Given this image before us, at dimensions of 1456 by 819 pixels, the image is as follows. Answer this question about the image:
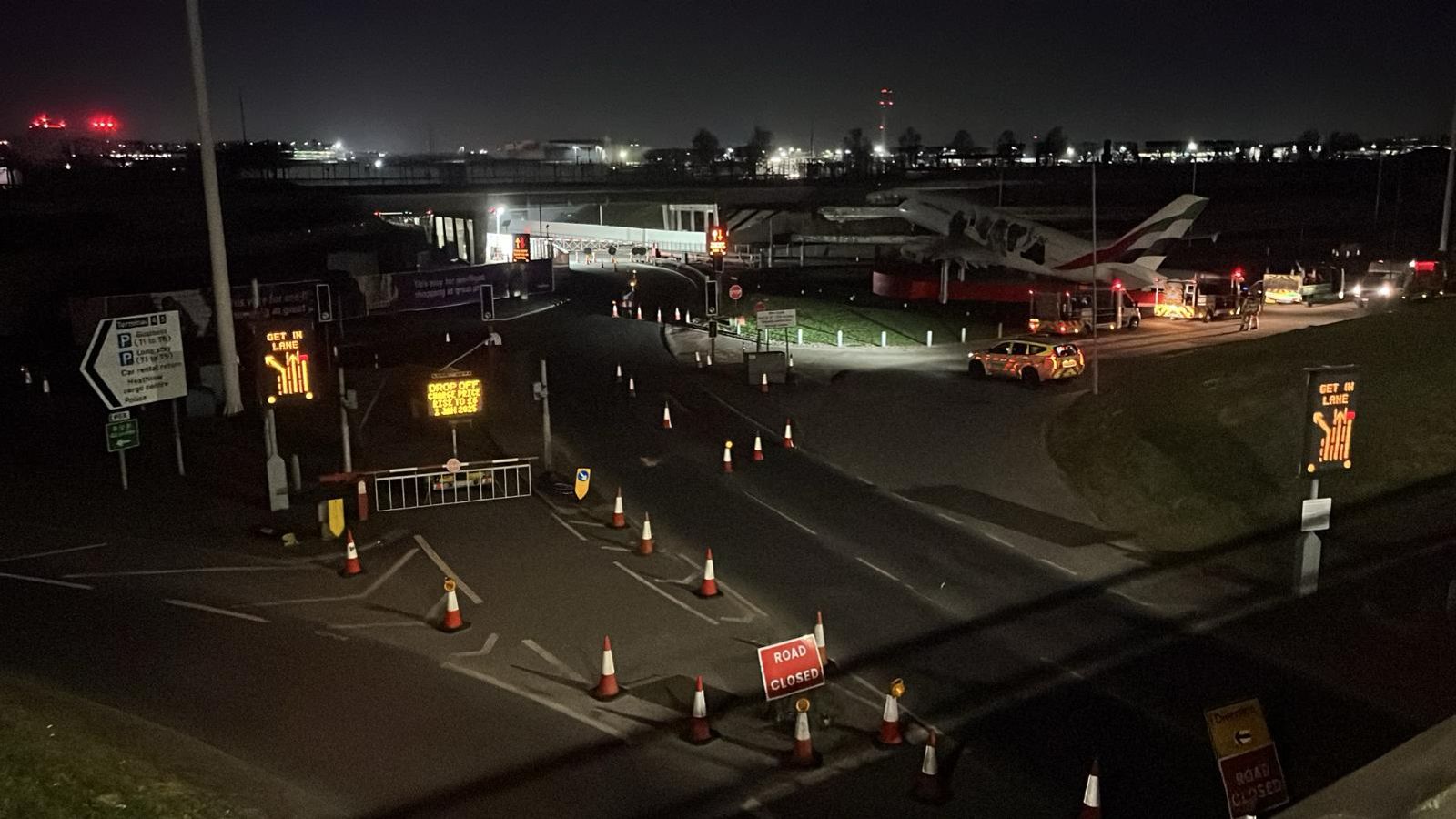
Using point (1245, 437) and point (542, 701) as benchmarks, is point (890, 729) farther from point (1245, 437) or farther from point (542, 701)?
point (1245, 437)

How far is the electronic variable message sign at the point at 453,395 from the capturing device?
22297mm

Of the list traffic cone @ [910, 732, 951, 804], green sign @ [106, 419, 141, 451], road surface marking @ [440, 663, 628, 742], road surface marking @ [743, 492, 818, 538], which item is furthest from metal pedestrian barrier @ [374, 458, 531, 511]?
traffic cone @ [910, 732, 951, 804]

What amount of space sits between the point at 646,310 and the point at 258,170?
73.9 m

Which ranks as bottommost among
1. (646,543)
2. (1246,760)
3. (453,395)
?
(646,543)

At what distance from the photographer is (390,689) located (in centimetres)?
1368

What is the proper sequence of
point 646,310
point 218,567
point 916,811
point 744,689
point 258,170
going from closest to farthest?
point 916,811
point 744,689
point 218,567
point 646,310
point 258,170

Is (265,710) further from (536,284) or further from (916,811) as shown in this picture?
(536,284)

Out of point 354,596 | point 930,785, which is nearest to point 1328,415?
point 930,785

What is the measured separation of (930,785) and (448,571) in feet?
33.6

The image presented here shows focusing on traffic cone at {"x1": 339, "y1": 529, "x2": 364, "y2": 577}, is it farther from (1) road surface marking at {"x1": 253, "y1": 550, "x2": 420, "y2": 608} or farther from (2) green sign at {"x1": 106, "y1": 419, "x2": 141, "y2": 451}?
(2) green sign at {"x1": 106, "y1": 419, "x2": 141, "y2": 451}

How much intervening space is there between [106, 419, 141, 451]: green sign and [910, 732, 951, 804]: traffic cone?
1857 centimetres

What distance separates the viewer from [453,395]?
22391 mm

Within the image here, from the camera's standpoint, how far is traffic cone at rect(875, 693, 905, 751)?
12281 millimetres

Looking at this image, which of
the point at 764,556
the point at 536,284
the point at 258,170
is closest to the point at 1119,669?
the point at 764,556
